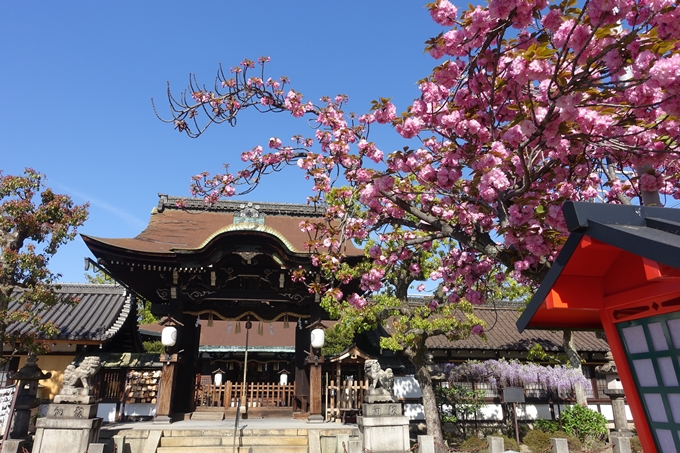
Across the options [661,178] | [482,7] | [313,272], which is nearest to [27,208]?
[313,272]

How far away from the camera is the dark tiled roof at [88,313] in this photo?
1362 cm

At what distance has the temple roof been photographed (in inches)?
485

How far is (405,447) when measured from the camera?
9.38 meters

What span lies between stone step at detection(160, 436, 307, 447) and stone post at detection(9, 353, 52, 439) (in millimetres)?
3099

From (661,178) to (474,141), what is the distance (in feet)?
6.50

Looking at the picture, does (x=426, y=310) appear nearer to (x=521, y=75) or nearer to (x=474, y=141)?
(x=474, y=141)

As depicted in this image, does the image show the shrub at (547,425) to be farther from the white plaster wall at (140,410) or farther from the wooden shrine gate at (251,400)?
the white plaster wall at (140,410)

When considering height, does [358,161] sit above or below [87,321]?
above

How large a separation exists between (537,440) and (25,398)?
13.8 metres

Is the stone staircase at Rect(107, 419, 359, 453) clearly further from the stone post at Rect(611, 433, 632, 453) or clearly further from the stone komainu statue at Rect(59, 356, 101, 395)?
the stone post at Rect(611, 433, 632, 453)

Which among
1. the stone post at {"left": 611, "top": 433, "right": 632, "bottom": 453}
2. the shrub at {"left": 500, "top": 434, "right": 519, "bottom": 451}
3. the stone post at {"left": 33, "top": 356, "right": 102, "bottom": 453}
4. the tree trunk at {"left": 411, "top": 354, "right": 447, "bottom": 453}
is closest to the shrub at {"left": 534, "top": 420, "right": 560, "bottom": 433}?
the shrub at {"left": 500, "top": 434, "right": 519, "bottom": 451}

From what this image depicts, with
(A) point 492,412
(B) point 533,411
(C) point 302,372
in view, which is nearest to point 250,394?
(C) point 302,372

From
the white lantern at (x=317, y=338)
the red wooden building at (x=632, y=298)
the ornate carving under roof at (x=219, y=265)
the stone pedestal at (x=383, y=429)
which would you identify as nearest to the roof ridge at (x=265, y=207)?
the ornate carving under roof at (x=219, y=265)

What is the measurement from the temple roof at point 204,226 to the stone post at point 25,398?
3.28 meters
